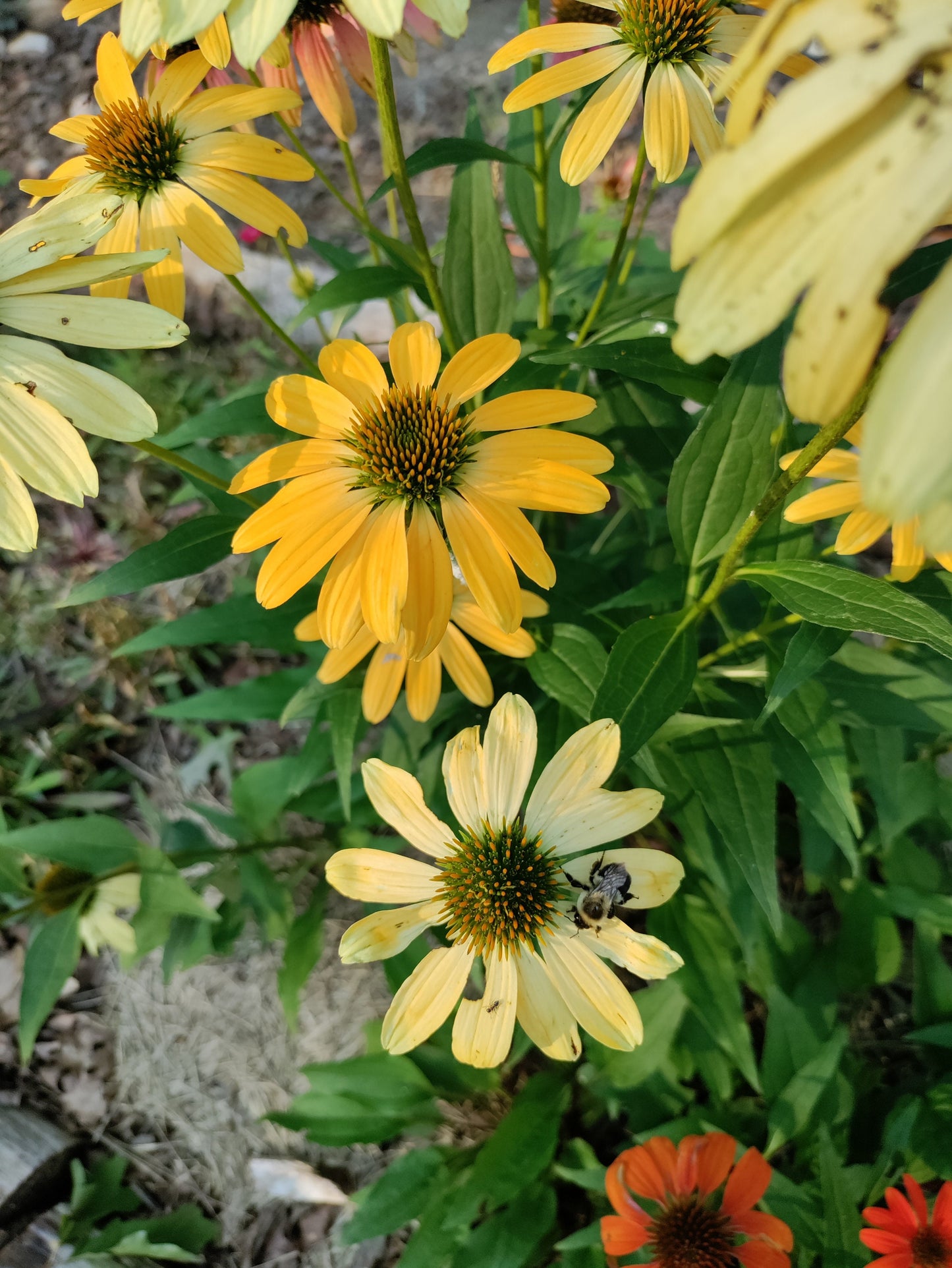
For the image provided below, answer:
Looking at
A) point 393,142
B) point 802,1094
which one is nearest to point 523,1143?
point 802,1094

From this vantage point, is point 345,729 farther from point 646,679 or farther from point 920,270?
point 920,270

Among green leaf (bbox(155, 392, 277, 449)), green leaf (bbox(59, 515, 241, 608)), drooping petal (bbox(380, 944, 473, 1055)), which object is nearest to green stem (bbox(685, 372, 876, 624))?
drooping petal (bbox(380, 944, 473, 1055))

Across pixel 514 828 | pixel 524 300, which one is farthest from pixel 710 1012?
pixel 524 300

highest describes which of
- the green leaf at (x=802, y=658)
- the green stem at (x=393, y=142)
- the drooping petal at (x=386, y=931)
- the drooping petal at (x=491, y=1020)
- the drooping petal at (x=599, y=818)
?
the green stem at (x=393, y=142)

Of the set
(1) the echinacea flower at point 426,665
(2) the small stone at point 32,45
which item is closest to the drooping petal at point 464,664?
(1) the echinacea flower at point 426,665

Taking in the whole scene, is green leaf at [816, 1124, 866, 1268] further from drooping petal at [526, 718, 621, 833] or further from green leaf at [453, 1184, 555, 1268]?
drooping petal at [526, 718, 621, 833]

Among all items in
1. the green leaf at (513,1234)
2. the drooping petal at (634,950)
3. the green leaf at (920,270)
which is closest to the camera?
the green leaf at (920,270)

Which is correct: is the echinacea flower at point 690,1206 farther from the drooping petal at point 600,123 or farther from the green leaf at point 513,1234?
the drooping petal at point 600,123
